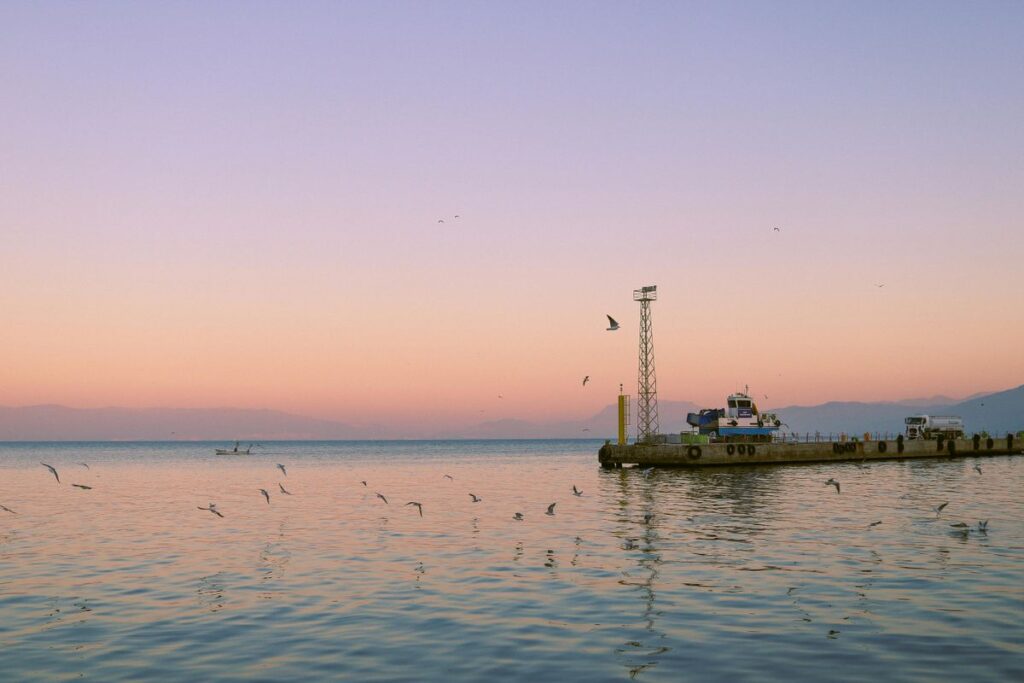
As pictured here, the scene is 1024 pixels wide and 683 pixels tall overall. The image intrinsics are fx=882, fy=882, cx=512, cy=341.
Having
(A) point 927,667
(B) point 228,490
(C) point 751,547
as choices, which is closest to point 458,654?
(A) point 927,667

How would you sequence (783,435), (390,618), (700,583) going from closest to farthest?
(390,618) < (700,583) < (783,435)

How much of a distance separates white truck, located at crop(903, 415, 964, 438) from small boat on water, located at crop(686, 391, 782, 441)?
111 feet

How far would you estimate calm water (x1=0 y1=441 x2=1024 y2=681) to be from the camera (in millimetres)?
17391

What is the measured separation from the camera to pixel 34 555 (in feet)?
110

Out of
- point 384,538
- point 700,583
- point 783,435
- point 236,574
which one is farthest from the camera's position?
point 783,435

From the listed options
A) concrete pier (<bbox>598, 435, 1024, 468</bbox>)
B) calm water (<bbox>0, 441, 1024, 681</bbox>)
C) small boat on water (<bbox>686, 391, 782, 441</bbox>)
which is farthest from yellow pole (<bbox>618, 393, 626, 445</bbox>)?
calm water (<bbox>0, 441, 1024, 681</bbox>)

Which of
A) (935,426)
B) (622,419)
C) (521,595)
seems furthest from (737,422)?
(521,595)

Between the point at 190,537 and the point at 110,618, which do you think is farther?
the point at 190,537

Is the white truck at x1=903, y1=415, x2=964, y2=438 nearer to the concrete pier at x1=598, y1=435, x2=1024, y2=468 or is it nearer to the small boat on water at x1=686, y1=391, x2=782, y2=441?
the concrete pier at x1=598, y1=435, x2=1024, y2=468

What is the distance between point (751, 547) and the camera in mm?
32938

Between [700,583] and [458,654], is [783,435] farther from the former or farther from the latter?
[458,654]

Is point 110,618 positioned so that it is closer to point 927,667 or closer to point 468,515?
point 927,667

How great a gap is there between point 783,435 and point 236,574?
88479mm

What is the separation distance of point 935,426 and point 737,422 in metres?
42.6
